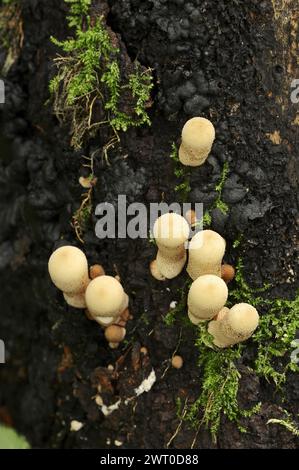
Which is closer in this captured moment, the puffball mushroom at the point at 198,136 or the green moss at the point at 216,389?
the puffball mushroom at the point at 198,136

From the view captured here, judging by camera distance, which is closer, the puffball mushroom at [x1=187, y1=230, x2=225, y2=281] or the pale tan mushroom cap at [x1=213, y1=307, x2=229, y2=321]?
the puffball mushroom at [x1=187, y1=230, x2=225, y2=281]

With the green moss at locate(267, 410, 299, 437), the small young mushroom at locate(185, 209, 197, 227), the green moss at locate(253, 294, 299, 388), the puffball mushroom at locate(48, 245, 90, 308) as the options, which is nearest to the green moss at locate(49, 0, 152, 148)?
the small young mushroom at locate(185, 209, 197, 227)

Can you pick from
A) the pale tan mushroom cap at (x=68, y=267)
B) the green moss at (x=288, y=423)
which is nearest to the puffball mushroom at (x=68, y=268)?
the pale tan mushroom cap at (x=68, y=267)

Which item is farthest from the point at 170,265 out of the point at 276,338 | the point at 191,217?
the point at 276,338

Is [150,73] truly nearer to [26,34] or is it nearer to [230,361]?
[26,34]

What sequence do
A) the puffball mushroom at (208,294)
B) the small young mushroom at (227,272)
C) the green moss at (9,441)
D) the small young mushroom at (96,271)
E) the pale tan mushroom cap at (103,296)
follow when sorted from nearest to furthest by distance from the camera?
the green moss at (9,441)
the puffball mushroom at (208,294)
the pale tan mushroom cap at (103,296)
the small young mushroom at (227,272)
the small young mushroom at (96,271)

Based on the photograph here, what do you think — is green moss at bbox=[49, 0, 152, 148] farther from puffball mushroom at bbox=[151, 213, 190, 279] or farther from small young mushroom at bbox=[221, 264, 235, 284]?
small young mushroom at bbox=[221, 264, 235, 284]

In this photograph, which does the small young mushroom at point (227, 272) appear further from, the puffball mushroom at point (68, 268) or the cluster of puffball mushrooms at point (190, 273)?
the puffball mushroom at point (68, 268)
